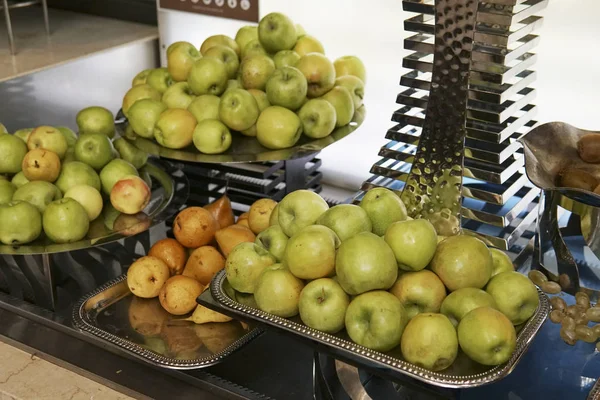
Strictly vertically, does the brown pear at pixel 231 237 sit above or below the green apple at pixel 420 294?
below

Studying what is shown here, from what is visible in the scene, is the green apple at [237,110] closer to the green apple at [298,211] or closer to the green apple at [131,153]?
the green apple at [131,153]

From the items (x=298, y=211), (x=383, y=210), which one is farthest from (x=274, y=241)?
(x=383, y=210)

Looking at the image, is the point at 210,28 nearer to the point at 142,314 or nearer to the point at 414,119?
the point at 414,119

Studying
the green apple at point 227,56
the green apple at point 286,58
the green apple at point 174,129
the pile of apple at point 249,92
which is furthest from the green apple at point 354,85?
the green apple at point 174,129

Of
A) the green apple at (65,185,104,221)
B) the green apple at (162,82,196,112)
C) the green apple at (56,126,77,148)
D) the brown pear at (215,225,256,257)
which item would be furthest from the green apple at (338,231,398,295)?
the green apple at (56,126,77,148)

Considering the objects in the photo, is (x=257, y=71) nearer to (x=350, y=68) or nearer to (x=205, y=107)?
(x=205, y=107)

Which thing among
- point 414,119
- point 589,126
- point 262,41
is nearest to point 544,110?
point 589,126

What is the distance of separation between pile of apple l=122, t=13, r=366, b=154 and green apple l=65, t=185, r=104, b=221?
0.54ft

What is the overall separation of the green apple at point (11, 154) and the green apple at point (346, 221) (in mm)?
733

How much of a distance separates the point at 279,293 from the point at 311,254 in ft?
0.21

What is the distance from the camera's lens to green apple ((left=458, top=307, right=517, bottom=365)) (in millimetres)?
893

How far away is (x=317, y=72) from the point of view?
5.04 feet

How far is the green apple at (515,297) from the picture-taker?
978 mm

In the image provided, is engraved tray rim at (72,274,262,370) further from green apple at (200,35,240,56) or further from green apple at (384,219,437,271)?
green apple at (200,35,240,56)
